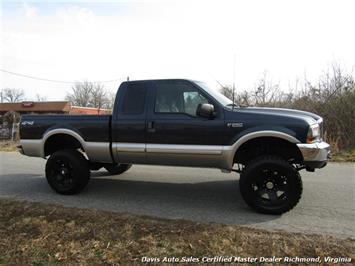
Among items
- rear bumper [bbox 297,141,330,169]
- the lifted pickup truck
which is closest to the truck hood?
the lifted pickup truck

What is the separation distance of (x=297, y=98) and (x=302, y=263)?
1543cm

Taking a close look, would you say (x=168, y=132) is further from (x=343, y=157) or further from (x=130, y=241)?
(x=343, y=157)

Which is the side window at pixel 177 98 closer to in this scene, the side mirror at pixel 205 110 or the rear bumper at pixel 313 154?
the side mirror at pixel 205 110

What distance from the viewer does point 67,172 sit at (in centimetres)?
693

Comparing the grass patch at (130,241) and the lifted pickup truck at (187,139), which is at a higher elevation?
the lifted pickup truck at (187,139)

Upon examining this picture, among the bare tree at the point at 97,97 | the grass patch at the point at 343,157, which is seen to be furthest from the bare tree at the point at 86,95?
the grass patch at the point at 343,157

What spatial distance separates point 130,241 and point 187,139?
6.92 ft

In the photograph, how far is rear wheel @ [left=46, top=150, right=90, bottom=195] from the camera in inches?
267

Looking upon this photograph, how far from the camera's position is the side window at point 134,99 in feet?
21.1

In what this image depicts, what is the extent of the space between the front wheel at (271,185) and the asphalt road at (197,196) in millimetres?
158

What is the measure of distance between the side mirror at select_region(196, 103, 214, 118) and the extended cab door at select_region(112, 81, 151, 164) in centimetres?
100

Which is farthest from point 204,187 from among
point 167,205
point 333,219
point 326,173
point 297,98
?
point 297,98

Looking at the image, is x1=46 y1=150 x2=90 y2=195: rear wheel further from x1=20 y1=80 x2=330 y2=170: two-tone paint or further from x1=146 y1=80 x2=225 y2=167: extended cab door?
x1=146 y1=80 x2=225 y2=167: extended cab door

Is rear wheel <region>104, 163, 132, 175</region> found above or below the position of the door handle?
below
